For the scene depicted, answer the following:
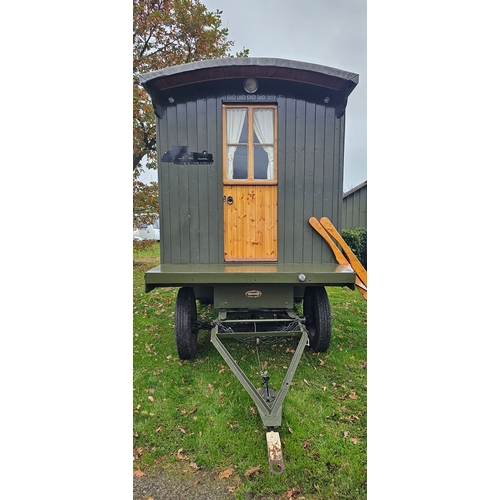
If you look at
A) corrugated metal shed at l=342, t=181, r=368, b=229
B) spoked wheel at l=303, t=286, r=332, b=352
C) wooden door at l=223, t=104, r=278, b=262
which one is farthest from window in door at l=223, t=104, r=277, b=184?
corrugated metal shed at l=342, t=181, r=368, b=229

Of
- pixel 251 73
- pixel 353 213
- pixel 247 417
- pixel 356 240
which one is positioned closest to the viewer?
pixel 247 417

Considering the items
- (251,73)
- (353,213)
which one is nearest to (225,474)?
(251,73)

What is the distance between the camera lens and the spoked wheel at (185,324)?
98.0 inches

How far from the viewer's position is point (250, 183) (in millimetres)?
2639

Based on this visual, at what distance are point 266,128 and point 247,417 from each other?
2533mm

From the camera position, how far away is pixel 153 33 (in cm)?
212

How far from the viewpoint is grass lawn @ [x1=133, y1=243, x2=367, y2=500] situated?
146 centimetres

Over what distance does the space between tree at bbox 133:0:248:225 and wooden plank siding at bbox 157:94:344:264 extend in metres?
0.14

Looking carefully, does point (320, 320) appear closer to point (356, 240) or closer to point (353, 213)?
point (356, 240)

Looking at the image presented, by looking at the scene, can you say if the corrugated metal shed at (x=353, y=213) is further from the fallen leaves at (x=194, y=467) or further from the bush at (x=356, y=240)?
the fallen leaves at (x=194, y=467)

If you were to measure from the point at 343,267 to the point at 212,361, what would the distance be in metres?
1.58

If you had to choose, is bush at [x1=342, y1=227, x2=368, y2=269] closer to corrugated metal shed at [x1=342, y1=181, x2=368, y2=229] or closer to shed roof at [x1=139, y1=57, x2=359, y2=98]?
corrugated metal shed at [x1=342, y1=181, x2=368, y2=229]
